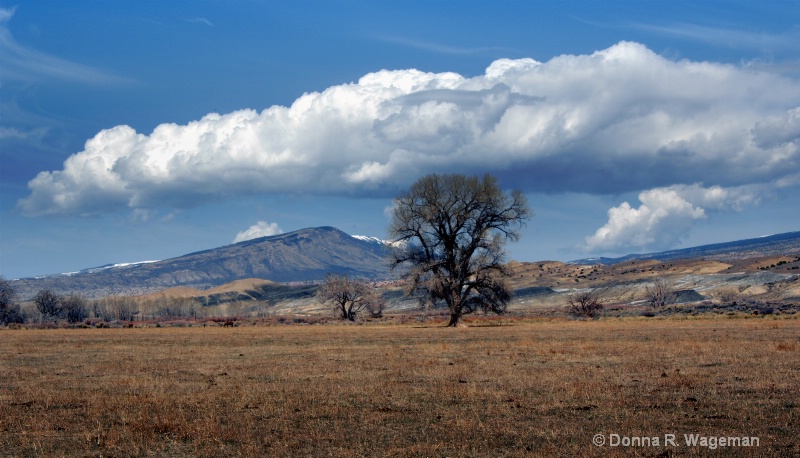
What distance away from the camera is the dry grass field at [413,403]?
43.9 ft

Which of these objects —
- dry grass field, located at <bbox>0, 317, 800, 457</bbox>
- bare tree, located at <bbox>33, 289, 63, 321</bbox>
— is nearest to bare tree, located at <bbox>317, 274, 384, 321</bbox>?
bare tree, located at <bbox>33, 289, 63, 321</bbox>

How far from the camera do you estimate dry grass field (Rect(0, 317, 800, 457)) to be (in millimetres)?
13367

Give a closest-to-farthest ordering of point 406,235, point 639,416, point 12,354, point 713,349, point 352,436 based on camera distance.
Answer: point 352,436
point 639,416
point 713,349
point 12,354
point 406,235

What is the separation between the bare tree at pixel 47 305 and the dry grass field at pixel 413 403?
14290 centimetres

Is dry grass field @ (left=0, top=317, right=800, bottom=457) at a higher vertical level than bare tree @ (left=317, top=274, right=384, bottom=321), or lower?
lower

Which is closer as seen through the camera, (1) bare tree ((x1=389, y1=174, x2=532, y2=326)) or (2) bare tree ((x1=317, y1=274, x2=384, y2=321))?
(1) bare tree ((x1=389, y1=174, x2=532, y2=326))

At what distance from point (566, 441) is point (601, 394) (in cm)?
517

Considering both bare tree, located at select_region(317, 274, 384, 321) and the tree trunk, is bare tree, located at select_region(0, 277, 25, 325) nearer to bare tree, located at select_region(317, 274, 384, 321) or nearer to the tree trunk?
bare tree, located at select_region(317, 274, 384, 321)

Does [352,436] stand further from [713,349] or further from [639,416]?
[713,349]

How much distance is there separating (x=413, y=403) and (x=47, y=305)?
529 ft

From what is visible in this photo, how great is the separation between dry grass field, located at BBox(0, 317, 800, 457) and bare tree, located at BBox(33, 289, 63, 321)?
469 feet

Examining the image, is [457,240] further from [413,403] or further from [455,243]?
[413,403]

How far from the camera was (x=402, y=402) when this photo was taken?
58.6ft

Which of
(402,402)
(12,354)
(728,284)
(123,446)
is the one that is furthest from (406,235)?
(728,284)
